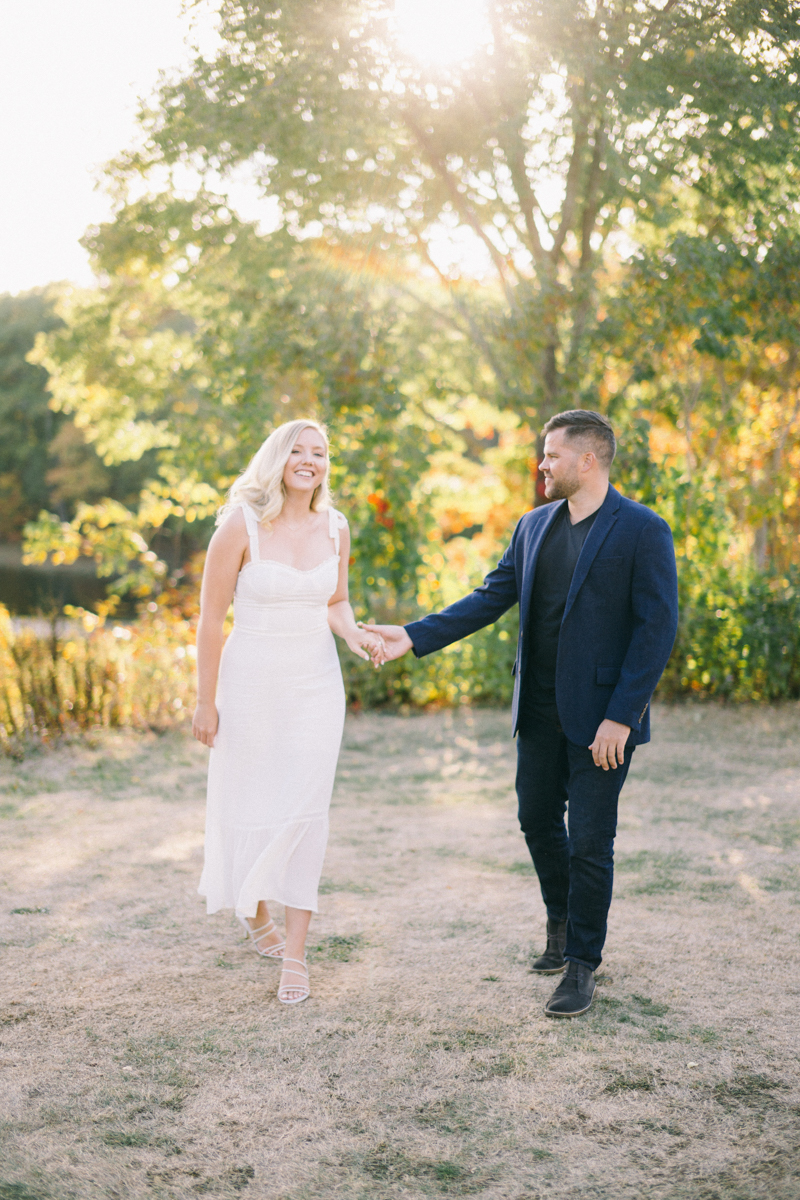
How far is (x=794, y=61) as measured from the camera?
247 inches

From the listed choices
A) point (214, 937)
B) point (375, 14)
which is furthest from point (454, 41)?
point (214, 937)

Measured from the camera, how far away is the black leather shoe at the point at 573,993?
123 inches

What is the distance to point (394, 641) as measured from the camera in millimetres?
3689

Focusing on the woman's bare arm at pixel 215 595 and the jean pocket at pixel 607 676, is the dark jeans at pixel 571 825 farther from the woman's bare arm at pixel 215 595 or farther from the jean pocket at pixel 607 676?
the woman's bare arm at pixel 215 595

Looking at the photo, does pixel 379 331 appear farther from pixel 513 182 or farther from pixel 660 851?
pixel 660 851

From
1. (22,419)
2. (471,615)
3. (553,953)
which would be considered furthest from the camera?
(22,419)

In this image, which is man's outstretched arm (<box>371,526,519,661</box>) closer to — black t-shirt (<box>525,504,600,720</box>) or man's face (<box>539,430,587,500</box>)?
black t-shirt (<box>525,504,600,720</box>)

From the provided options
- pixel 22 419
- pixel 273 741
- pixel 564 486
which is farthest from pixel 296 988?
pixel 22 419

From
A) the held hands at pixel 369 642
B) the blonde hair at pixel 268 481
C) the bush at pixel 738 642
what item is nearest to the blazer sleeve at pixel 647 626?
the held hands at pixel 369 642

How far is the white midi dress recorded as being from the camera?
332 cm

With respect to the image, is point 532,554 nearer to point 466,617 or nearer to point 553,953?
point 466,617

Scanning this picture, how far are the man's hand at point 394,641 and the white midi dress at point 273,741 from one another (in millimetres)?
366

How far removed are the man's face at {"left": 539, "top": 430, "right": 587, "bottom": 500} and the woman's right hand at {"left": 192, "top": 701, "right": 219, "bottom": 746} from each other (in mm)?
1382

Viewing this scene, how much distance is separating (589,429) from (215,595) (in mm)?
1387
